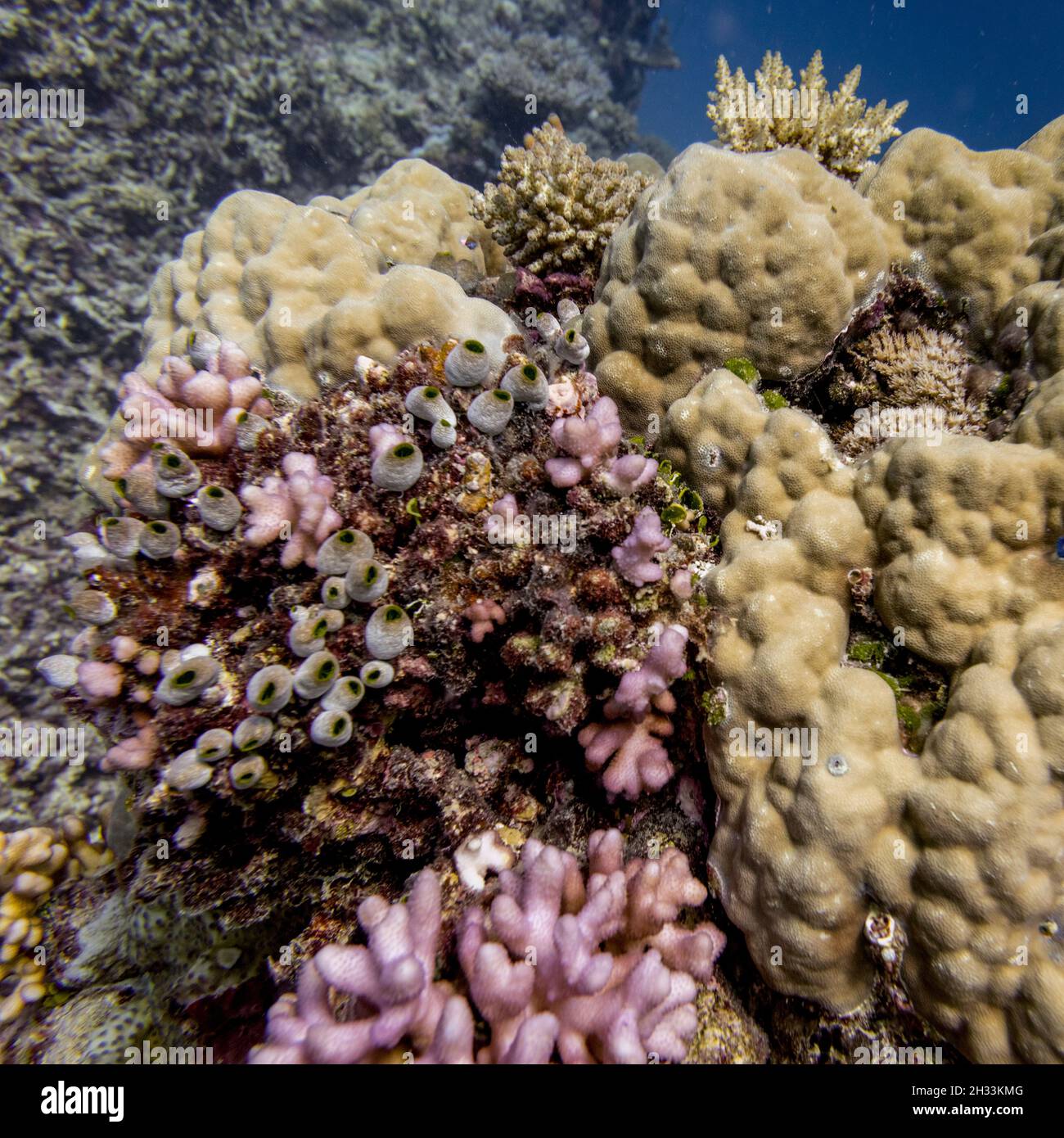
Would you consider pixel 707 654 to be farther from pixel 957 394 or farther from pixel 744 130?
pixel 744 130

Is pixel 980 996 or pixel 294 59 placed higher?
pixel 294 59

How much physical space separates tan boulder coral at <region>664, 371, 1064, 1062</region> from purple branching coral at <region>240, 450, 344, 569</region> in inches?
72.7

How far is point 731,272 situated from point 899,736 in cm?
248

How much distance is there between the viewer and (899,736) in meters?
2.46

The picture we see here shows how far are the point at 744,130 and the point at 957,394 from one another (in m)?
2.64

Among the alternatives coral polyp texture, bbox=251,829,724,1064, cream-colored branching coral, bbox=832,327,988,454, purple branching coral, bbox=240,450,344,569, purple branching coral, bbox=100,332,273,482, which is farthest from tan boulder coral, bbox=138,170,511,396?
coral polyp texture, bbox=251,829,724,1064

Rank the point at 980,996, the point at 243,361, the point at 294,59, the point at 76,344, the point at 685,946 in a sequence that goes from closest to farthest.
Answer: the point at 980,996 < the point at 685,946 < the point at 243,361 < the point at 76,344 < the point at 294,59

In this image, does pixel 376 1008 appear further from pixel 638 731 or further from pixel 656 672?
pixel 656 672

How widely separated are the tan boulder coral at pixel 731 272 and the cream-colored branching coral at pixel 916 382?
Result: 0.32m

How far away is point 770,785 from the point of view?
97.8 inches

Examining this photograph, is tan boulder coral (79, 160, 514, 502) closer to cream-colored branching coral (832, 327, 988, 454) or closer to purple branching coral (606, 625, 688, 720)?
purple branching coral (606, 625, 688, 720)

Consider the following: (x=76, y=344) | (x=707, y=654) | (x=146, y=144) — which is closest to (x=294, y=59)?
(x=146, y=144)

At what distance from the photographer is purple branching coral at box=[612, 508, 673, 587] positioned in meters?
2.41

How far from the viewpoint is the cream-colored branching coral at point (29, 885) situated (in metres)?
3.60
